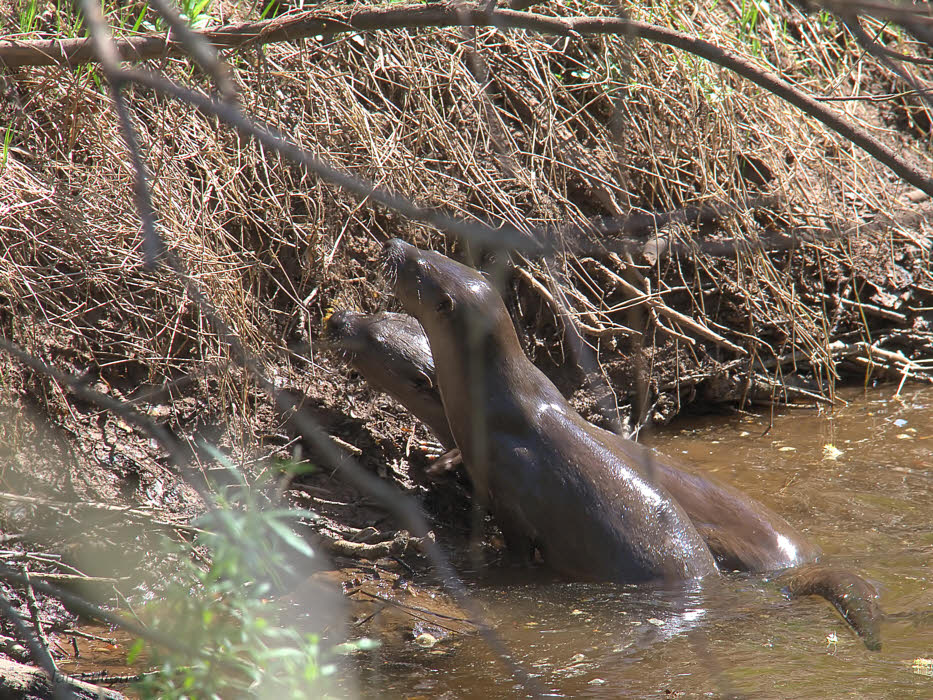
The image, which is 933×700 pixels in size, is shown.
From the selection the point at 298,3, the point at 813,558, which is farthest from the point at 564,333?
the point at 298,3

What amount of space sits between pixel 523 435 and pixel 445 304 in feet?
1.86

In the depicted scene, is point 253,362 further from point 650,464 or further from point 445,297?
point 650,464

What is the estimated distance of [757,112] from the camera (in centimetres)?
501

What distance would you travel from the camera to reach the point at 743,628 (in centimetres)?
286

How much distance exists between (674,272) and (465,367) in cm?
166

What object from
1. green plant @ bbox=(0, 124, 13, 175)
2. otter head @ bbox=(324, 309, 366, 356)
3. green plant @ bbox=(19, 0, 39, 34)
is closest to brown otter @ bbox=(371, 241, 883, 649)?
otter head @ bbox=(324, 309, 366, 356)

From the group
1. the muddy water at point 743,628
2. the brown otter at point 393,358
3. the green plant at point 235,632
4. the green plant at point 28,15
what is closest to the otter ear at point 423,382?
the brown otter at point 393,358

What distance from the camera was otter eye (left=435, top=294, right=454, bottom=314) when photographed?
3607mm

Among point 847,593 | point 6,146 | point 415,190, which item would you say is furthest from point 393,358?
point 847,593

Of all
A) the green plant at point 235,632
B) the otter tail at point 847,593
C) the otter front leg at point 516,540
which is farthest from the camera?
the otter front leg at point 516,540

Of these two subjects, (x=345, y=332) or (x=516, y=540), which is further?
(x=345, y=332)

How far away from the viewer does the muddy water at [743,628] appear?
98.7 inches

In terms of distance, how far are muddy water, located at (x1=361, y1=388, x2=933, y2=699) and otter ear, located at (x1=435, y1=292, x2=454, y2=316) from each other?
0.98 metres

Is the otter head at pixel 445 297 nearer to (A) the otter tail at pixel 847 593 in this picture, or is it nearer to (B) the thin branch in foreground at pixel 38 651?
(A) the otter tail at pixel 847 593
